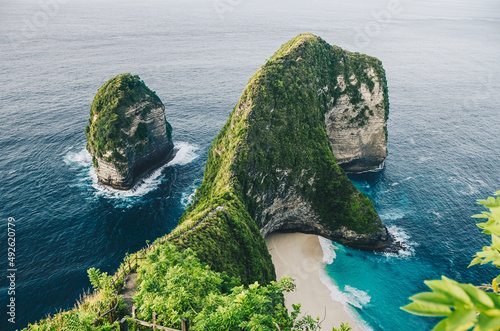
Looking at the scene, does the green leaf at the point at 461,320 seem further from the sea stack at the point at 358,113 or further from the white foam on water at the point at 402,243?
the sea stack at the point at 358,113

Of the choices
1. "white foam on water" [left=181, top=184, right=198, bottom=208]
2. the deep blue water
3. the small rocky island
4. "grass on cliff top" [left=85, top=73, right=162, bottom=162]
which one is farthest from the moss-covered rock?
"grass on cliff top" [left=85, top=73, right=162, bottom=162]

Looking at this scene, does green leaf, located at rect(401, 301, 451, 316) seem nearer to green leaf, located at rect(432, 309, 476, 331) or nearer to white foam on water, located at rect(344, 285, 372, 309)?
green leaf, located at rect(432, 309, 476, 331)

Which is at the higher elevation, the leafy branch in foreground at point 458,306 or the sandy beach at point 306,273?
the leafy branch in foreground at point 458,306

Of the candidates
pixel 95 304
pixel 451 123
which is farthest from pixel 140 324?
pixel 451 123

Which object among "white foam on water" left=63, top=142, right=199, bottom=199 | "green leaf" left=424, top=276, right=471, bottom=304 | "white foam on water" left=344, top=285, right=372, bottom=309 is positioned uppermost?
"green leaf" left=424, top=276, right=471, bottom=304

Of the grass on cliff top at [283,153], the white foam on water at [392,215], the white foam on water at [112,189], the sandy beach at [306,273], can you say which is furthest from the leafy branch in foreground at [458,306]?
the white foam on water at [112,189]

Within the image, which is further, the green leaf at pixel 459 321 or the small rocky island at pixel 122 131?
the small rocky island at pixel 122 131

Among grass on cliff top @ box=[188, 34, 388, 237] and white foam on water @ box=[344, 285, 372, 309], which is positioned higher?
grass on cliff top @ box=[188, 34, 388, 237]
